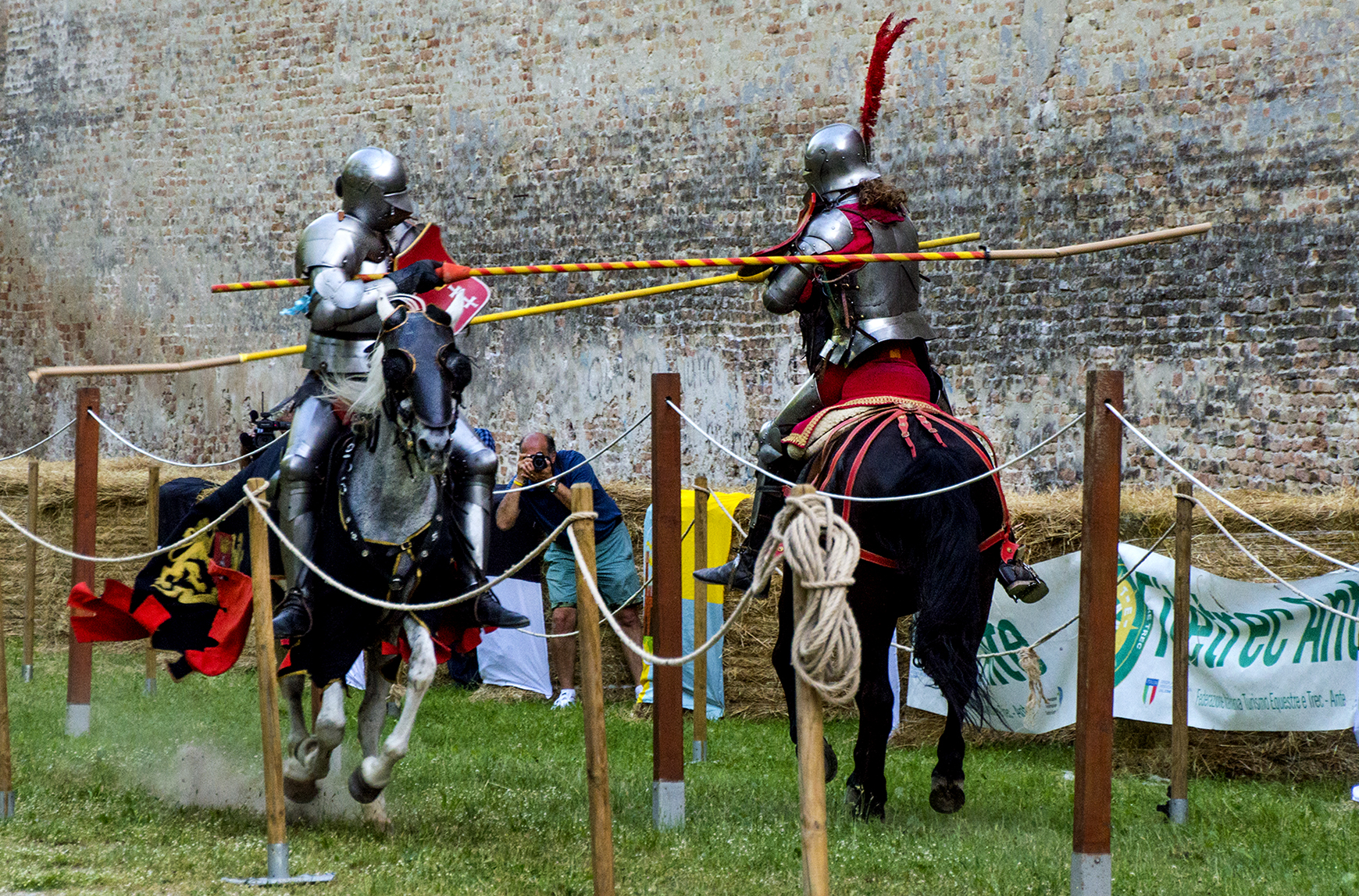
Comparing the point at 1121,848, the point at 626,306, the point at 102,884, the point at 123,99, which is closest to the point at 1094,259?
the point at 626,306

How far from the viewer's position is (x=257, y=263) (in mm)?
17516

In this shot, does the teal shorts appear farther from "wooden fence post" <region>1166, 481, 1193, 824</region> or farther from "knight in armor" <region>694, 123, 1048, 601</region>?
"wooden fence post" <region>1166, 481, 1193, 824</region>

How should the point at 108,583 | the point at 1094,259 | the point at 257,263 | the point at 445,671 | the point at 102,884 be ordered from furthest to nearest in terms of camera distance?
the point at 257,263
the point at 1094,259
the point at 445,671
the point at 108,583
the point at 102,884

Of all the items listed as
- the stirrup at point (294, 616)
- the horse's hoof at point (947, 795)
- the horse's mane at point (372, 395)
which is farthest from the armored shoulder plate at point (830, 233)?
the stirrup at point (294, 616)

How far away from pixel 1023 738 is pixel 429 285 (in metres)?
4.31

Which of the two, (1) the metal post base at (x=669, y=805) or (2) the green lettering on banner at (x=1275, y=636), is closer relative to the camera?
(1) the metal post base at (x=669, y=805)

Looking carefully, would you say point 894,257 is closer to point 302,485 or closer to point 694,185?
point 302,485

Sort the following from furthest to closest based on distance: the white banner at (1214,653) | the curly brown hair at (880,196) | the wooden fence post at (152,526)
→ the wooden fence post at (152,526) < the white banner at (1214,653) < the curly brown hair at (880,196)

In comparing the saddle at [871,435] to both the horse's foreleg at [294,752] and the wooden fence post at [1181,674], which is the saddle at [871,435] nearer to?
the wooden fence post at [1181,674]

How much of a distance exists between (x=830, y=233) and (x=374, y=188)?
185 cm

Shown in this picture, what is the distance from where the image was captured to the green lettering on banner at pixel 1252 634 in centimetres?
705

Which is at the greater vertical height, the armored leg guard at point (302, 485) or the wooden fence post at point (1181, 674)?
the armored leg guard at point (302, 485)

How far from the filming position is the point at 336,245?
5.96m

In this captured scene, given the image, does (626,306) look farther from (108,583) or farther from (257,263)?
(108,583)
